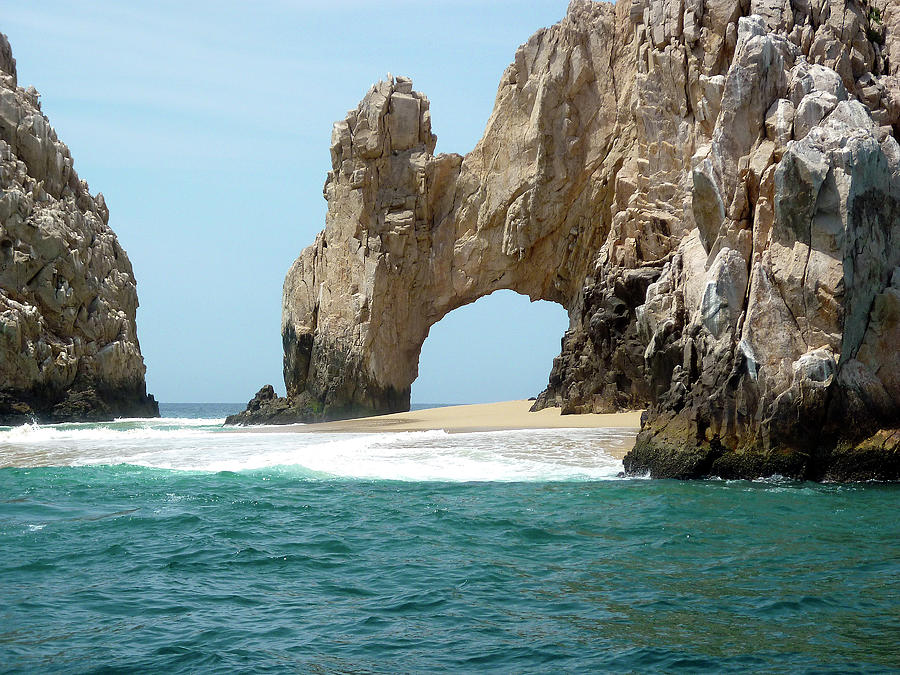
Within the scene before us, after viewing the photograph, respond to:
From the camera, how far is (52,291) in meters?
38.2

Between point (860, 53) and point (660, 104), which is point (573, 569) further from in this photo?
point (660, 104)

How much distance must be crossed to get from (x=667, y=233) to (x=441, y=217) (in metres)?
10.3

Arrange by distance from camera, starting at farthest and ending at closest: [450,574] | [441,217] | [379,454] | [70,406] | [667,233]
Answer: [70,406] → [441,217] → [667,233] → [379,454] → [450,574]

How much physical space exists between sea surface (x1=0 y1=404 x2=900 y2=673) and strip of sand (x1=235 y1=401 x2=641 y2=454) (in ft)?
20.4

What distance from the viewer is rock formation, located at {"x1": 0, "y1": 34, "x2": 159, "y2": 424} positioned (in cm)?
3631

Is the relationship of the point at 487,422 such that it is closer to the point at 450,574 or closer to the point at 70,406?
the point at 450,574

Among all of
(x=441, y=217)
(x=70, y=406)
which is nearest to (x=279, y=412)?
(x=441, y=217)

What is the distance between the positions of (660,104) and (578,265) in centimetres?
674

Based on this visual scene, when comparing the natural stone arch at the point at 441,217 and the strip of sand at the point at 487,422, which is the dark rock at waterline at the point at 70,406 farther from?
the strip of sand at the point at 487,422

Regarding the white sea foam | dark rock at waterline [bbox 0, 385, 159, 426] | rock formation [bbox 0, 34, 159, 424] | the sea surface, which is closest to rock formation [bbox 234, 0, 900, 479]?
the sea surface

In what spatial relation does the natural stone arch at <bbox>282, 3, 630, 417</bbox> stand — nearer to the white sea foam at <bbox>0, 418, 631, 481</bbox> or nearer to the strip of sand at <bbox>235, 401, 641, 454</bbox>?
the strip of sand at <bbox>235, 401, 641, 454</bbox>

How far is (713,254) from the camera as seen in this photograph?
15195 millimetres

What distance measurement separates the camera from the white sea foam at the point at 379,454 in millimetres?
14688

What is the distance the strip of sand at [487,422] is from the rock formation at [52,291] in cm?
1560
